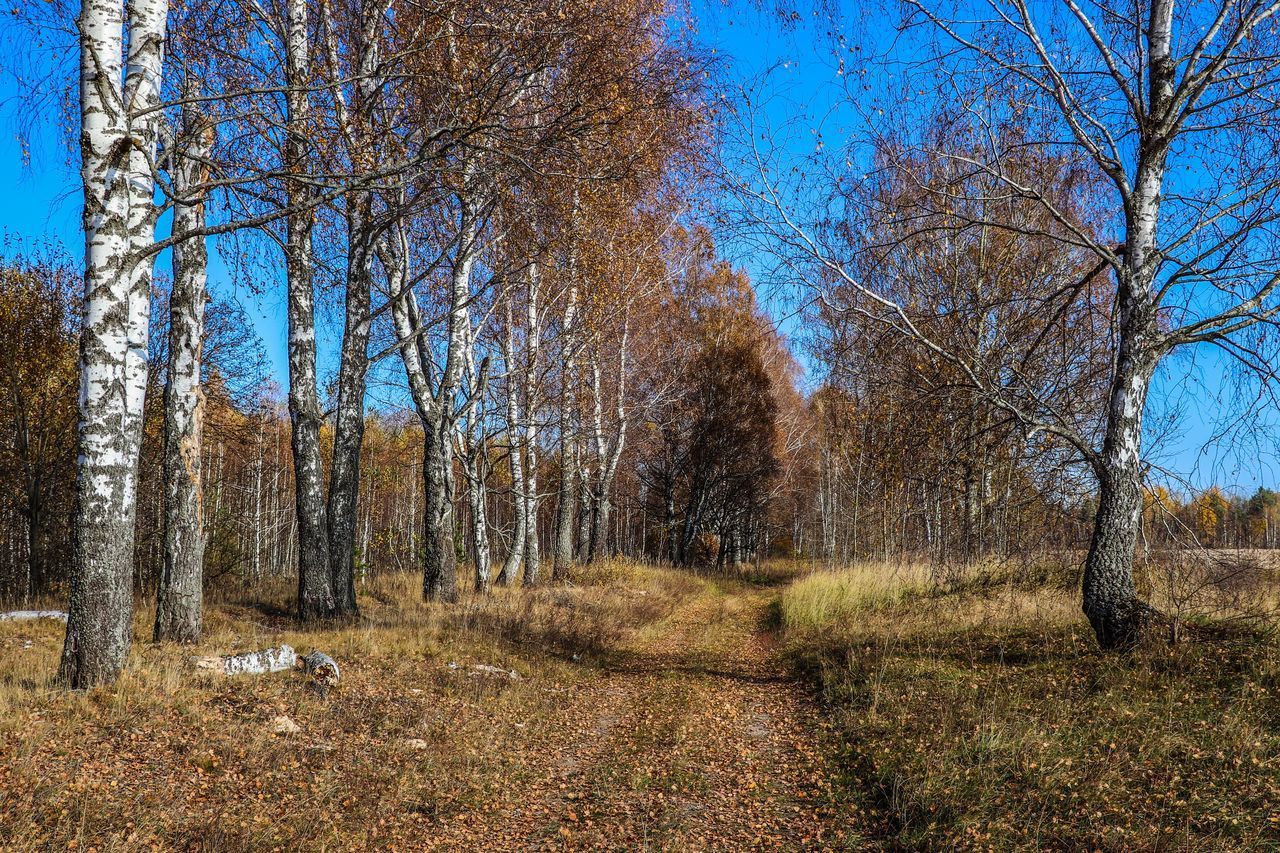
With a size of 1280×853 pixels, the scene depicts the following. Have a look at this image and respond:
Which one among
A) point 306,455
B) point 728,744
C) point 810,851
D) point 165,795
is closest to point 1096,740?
point 810,851

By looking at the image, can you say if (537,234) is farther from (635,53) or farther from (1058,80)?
(1058,80)

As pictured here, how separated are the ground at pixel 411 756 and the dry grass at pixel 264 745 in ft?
0.05

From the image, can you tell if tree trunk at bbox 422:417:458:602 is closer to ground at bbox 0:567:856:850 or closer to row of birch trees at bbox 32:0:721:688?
row of birch trees at bbox 32:0:721:688

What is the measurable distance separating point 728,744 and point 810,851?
189 centimetres

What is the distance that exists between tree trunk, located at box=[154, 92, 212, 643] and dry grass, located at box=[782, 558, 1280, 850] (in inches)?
294

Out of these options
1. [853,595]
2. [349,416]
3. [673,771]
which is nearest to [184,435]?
[349,416]

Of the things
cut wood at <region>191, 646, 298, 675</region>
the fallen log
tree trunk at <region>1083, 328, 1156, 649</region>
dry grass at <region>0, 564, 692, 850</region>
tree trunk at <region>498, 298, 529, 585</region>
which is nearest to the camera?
dry grass at <region>0, 564, 692, 850</region>

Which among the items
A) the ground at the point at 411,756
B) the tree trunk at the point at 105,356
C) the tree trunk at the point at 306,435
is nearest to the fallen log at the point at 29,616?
the ground at the point at 411,756

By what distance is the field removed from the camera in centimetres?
398

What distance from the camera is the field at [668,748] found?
3980 mm

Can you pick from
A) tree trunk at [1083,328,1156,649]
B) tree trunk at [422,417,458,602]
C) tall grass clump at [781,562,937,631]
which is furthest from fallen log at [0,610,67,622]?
tree trunk at [1083,328,1156,649]

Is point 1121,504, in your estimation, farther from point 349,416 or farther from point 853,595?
point 349,416

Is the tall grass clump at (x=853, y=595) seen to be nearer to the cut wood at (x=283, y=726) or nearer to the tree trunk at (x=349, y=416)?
the tree trunk at (x=349, y=416)

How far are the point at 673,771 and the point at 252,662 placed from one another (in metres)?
4.17
